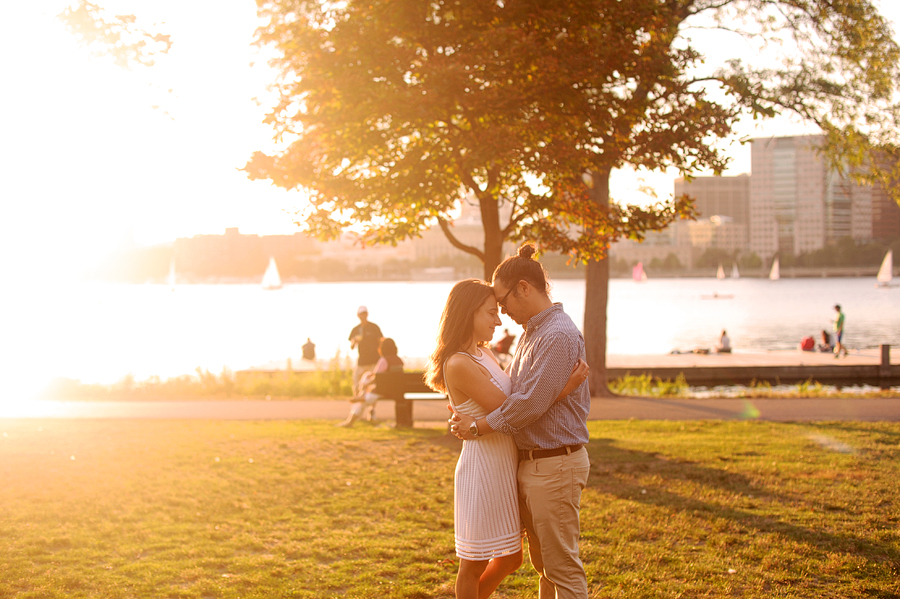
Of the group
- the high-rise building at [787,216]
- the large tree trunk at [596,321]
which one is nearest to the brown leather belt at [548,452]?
the large tree trunk at [596,321]

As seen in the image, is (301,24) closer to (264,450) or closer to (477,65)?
(477,65)

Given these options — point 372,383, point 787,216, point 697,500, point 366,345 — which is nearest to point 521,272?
point 697,500

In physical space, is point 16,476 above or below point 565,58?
below

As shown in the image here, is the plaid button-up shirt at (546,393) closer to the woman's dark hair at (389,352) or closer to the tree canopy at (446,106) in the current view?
the tree canopy at (446,106)

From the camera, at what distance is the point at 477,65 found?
824 cm

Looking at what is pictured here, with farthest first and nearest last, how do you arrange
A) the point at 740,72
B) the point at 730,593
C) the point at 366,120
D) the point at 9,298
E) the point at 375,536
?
1. the point at 9,298
2. the point at 740,72
3. the point at 366,120
4. the point at 375,536
5. the point at 730,593

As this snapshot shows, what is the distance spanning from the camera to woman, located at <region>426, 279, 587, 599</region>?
3.36 metres

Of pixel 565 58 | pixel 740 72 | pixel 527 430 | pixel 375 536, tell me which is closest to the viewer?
pixel 527 430

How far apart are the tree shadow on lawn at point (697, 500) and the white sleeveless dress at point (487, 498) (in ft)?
10.3

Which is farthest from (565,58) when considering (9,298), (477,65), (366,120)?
(9,298)

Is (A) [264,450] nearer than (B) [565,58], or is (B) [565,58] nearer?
(B) [565,58]

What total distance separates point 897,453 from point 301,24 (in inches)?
344

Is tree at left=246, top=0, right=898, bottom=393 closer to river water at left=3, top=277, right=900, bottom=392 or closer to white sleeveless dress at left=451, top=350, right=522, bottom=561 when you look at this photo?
white sleeveless dress at left=451, top=350, right=522, bottom=561

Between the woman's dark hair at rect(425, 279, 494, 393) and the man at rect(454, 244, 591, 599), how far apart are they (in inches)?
4.1
